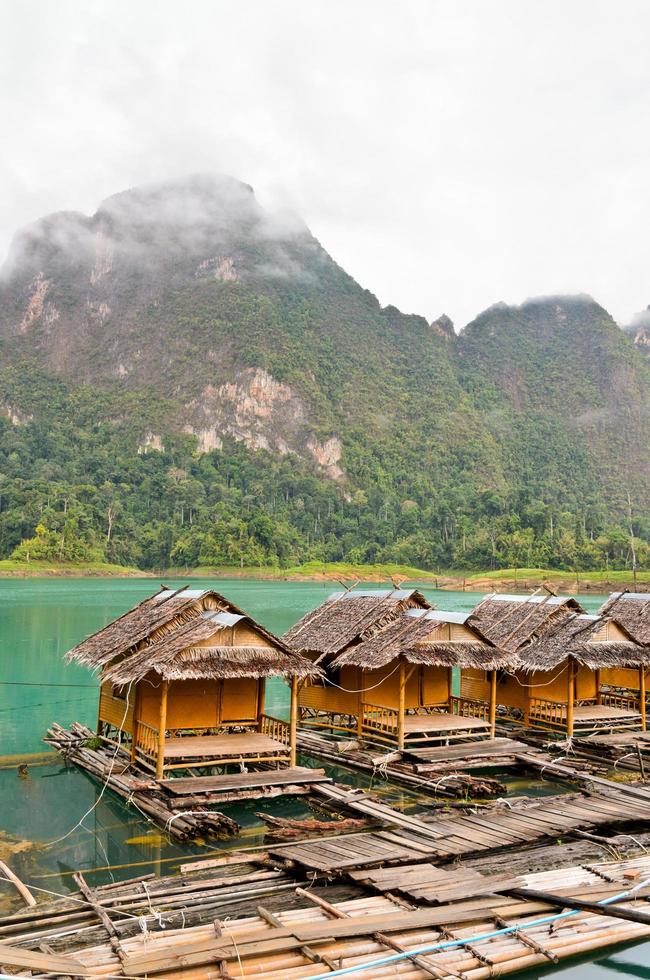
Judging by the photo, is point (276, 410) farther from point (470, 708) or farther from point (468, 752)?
point (468, 752)

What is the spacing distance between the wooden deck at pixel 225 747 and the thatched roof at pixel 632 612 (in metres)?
7.52

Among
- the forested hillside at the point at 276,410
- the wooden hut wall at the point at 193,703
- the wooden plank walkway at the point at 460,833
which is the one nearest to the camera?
the wooden plank walkway at the point at 460,833

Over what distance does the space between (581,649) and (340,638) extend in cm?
449

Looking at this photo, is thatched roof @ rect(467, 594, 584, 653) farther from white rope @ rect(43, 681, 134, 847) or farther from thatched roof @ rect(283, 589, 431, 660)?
white rope @ rect(43, 681, 134, 847)

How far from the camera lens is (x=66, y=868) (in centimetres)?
891

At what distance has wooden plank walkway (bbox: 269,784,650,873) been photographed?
323 inches

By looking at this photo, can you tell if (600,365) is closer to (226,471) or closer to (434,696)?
(226,471)

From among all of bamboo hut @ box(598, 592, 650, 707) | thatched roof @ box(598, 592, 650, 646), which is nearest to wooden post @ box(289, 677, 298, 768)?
thatched roof @ box(598, 592, 650, 646)

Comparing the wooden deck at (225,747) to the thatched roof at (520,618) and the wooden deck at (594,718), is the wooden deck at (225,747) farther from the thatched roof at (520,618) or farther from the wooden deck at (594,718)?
the wooden deck at (594,718)

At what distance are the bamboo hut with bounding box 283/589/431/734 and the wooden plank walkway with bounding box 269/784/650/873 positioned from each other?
A: 14.9 ft

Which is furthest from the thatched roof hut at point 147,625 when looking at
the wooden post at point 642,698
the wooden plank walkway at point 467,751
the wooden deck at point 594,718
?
the wooden post at point 642,698

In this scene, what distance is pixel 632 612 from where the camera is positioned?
1731cm

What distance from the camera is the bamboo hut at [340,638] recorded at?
15023 millimetres

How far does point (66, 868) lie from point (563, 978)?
5307mm
